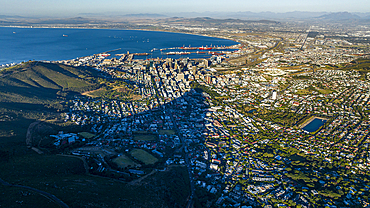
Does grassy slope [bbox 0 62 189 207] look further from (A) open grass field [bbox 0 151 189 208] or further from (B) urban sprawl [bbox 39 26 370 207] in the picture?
(B) urban sprawl [bbox 39 26 370 207]

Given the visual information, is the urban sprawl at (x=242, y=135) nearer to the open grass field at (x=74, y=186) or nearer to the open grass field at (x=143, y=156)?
the open grass field at (x=143, y=156)

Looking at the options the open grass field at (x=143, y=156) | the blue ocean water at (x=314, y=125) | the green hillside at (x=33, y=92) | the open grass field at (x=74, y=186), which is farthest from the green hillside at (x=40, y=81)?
the blue ocean water at (x=314, y=125)

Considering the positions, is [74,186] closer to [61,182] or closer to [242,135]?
[61,182]

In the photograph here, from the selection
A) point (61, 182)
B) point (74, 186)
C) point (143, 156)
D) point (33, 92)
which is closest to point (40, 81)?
point (33, 92)

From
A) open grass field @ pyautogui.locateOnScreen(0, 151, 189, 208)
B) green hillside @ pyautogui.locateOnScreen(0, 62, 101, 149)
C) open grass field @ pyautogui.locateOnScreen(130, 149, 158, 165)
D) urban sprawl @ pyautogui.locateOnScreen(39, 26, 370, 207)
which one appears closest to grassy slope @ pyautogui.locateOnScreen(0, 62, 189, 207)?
open grass field @ pyautogui.locateOnScreen(0, 151, 189, 208)

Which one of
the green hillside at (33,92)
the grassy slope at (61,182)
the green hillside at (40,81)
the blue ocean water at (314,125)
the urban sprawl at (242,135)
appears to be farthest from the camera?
the green hillside at (40,81)
